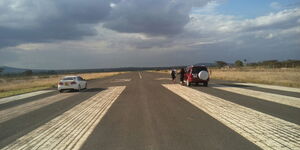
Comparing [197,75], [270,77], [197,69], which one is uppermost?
[197,69]

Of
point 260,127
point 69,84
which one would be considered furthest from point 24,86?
point 260,127

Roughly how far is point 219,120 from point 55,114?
6.55 m

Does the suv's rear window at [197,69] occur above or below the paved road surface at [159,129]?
above

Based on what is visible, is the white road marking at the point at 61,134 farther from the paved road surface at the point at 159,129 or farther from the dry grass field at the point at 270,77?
the dry grass field at the point at 270,77

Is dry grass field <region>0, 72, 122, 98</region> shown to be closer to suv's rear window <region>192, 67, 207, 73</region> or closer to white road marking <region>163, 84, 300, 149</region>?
suv's rear window <region>192, 67, 207, 73</region>

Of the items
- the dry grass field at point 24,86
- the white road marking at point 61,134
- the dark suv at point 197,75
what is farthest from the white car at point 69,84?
the white road marking at point 61,134

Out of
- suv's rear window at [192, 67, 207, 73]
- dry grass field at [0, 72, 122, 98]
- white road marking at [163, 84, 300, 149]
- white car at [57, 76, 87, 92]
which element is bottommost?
dry grass field at [0, 72, 122, 98]

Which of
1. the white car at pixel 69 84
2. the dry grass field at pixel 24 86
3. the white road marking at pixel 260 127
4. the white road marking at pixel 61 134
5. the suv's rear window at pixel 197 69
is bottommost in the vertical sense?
the dry grass field at pixel 24 86

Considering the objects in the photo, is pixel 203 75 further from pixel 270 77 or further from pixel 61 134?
pixel 270 77

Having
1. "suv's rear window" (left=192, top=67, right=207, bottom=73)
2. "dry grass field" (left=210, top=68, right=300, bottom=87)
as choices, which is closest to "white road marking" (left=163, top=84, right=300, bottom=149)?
"suv's rear window" (left=192, top=67, right=207, bottom=73)

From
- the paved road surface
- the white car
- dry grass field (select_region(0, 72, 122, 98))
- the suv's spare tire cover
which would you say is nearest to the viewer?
the paved road surface

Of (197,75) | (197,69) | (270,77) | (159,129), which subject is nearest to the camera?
(159,129)

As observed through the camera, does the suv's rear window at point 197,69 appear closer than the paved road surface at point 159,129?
No

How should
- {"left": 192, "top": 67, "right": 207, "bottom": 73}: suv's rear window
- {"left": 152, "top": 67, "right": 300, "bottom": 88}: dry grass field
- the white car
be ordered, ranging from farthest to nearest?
{"left": 152, "top": 67, "right": 300, "bottom": 88}: dry grass field, {"left": 192, "top": 67, "right": 207, "bottom": 73}: suv's rear window, the white car
